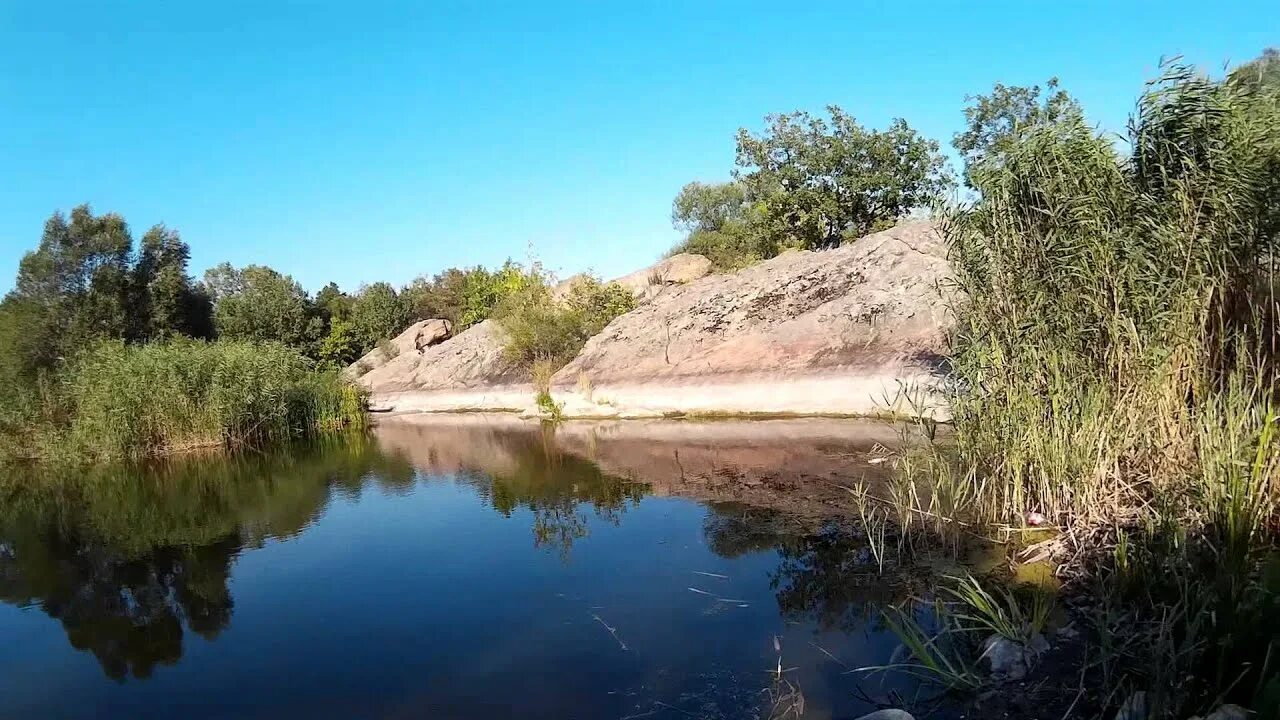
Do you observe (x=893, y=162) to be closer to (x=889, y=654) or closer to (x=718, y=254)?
(x=718, y=254)

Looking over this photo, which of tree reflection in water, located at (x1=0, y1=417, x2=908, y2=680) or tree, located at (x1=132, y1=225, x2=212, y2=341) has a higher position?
tree, located at (x1=132, y1=225, x2=212, y2=341)

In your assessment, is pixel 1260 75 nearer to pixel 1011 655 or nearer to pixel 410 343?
pixel 1011 655

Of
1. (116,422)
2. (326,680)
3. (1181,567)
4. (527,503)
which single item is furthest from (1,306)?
(1181,567)

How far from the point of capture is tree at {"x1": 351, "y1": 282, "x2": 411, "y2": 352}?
60.4 meters

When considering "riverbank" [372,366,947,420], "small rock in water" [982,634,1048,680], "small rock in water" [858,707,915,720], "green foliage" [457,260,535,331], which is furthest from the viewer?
"green foliage" [457,260,535,331]

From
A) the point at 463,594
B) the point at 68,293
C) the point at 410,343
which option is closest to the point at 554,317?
the point at 410,343

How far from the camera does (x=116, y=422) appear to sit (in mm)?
25297

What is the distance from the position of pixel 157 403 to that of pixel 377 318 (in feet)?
115

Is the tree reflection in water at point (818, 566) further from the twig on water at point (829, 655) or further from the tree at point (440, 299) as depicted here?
the tree at point (440, 299)

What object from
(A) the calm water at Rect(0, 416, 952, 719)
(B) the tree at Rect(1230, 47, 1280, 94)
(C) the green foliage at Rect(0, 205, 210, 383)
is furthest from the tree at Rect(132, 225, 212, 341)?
(B) the tree at Rect(1230, 47, 1280, 94)

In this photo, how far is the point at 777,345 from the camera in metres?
29.5

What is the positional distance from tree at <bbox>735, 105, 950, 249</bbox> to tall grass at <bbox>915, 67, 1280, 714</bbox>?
31.2 metres

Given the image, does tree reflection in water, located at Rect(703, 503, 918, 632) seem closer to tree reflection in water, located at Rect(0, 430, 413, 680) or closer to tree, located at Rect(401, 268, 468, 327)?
tree reflection in water, located at Rect(0, 430, 413, 680)

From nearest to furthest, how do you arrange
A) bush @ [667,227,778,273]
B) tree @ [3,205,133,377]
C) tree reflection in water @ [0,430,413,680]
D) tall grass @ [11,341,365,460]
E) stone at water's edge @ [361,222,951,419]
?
tree reflection in water @ [0,430,413,680] < stone at water's edge @ [361,222,951,419] < tall grass @ [11,341,365,460] < tree @ [3,205,133,377] < bush @ [667,227,778,273]
